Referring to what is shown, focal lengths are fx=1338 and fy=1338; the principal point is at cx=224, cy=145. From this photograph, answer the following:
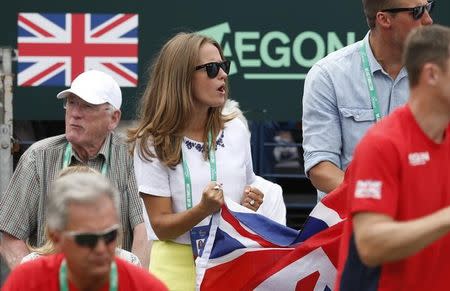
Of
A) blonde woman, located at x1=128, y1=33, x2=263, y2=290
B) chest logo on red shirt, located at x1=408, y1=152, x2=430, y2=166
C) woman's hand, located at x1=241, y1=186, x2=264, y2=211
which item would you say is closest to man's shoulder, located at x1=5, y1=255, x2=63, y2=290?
chest logo on red shirt, located at x1=408, y1=152, x2=430, y2=166

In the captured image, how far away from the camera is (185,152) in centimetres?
630

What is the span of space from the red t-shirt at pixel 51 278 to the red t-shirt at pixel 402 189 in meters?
0.72

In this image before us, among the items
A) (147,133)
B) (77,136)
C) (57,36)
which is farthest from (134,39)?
(147,133)

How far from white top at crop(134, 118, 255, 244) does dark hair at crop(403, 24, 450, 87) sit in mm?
1888

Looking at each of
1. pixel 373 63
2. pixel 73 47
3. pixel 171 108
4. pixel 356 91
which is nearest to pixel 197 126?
pixel 171 108

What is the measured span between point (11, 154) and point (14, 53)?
2.72 feet

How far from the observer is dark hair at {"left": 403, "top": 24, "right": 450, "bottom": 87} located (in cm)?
448

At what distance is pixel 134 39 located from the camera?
9.79 m

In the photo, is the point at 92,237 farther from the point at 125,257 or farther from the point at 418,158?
the point at 125,257

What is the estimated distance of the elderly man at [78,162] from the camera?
6.99m

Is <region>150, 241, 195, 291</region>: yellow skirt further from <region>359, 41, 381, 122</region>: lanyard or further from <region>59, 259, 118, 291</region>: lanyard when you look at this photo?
<region>59, 259, 118, 291</region>: lanyard

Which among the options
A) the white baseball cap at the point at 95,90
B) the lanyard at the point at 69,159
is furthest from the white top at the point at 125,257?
the white baseball cap at the point at 95,90

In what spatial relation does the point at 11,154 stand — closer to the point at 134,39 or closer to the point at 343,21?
the point at 134,39

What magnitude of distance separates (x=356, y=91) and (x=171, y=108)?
2.96 feet
